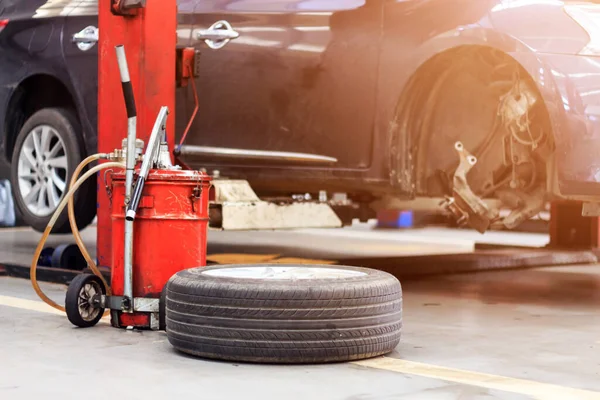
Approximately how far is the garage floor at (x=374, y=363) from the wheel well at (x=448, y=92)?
0.74 metres

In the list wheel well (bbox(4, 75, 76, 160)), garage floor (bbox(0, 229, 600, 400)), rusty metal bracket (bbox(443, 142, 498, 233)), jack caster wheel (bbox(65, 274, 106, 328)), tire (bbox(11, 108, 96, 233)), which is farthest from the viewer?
wheel well (bbox(4, 75, 76, 160))

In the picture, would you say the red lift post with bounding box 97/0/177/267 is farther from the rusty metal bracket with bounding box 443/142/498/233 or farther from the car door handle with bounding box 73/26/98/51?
the rusty metal bracket with bounding box 443/142/498/233

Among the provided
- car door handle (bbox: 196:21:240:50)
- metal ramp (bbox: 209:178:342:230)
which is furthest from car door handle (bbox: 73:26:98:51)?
metal ramp (bbox: 209:178:342:230)

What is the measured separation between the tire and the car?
2 cm

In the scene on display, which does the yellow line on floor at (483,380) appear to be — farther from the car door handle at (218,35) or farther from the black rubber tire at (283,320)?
the car door handle at (218,35)

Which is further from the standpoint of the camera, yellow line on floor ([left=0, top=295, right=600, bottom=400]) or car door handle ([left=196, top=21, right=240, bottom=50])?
car door handle ([left=196, top=21, right=240, bottom=50])

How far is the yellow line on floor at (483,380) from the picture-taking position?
2727mm

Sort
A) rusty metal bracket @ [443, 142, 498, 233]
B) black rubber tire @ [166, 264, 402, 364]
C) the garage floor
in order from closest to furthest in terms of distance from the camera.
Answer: the garage floor → black rubber tire @ [166, 264, 402, 364] → rusty metal bracket @ [443, 142, 498, 233]

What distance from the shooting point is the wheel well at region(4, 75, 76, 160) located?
6.05 meters

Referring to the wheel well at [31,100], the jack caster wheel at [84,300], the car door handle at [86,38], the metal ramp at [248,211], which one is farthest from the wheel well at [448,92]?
the wheel well at [31,100]

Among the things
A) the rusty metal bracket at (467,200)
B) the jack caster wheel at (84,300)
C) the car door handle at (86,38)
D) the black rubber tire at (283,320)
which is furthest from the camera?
the car door handle at (86,38)

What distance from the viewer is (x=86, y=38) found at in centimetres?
557

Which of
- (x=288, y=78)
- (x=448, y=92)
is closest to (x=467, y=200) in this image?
(x=448, y=92)

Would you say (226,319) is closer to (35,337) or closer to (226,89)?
(35,337)
